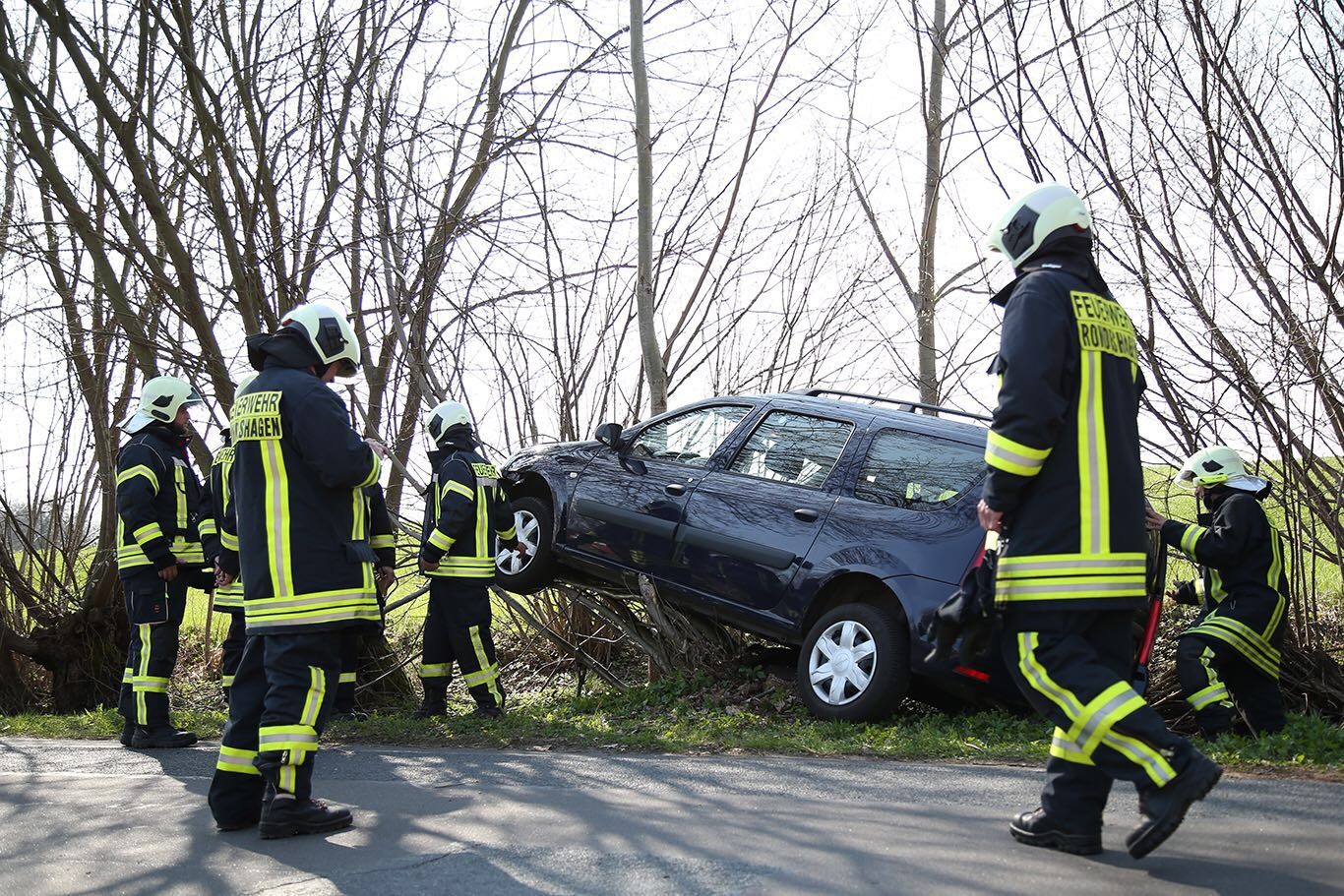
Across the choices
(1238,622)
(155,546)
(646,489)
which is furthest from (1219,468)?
(155,546)

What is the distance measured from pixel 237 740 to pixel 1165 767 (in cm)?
324

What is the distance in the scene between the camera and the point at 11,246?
35.6 ft

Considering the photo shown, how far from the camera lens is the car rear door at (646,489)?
25.8ft

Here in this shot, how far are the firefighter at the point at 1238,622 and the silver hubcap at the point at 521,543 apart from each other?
4.12m

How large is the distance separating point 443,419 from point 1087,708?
5.69 m

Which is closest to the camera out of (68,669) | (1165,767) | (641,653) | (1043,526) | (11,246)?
(1165,767)

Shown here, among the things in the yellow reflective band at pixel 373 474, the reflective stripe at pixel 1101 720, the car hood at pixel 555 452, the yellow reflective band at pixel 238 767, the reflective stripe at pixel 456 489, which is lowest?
the yellow reflective band at pixel 238 767

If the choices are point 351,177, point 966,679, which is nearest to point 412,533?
point 351,177

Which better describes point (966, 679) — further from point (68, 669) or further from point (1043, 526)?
point (68, 669)

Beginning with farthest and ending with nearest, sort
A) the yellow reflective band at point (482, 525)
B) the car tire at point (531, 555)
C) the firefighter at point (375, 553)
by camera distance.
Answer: the car tire at point (531, 555), the yellow reflective band at point (482, 525), the firefighter at point (375, 553)

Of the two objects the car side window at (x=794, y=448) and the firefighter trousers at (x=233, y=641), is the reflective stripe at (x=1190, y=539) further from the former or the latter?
the firefighter trousers at (x=233, y=641)

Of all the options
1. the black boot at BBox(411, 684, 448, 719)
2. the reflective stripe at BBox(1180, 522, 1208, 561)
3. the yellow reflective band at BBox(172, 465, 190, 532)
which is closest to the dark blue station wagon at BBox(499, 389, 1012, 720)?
the black boot at BBox(411, 684, 448, 719)

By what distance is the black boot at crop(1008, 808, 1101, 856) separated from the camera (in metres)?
3.78

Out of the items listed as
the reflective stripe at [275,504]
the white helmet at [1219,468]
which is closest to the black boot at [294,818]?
the reflective stripe at [275,504]
